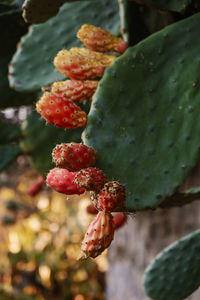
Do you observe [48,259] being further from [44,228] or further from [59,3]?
[59,3]

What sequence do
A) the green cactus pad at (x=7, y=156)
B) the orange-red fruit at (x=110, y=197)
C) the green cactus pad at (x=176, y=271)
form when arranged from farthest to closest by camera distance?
the green cactus pad at (x=7, y=156)
the green cactus pad at (x=176, y=271)
the orange-red fruit at (x=110, y=197)

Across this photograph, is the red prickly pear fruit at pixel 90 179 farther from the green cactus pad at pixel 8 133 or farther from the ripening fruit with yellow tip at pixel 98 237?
the green cactus pad at pixel 8 133

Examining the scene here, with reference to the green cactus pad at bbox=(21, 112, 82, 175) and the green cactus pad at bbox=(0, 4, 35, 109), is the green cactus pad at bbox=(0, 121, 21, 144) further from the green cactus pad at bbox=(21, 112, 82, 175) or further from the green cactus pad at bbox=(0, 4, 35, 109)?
the green cactus pad at bbox=(0, 4, 35, 109)

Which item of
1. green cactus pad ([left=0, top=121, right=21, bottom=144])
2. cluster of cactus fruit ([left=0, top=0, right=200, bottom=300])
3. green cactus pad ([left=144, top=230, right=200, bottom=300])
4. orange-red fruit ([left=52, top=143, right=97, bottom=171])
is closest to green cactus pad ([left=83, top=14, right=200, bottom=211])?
cluster of cactus fruit ([left=0, top=0, right=200, bottom=300])

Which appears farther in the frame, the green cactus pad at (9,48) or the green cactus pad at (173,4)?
the green cactus pad at (9,48)

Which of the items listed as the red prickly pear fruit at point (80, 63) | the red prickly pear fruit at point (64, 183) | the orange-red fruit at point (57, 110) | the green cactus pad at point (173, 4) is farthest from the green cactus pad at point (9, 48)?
the red prickly pear fruit at point (64, 183)

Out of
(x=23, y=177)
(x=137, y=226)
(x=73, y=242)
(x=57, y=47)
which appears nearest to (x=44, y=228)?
(x=73, y=242)
